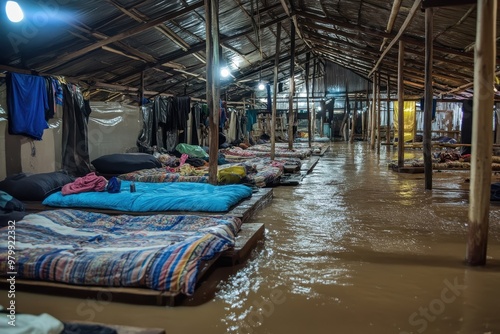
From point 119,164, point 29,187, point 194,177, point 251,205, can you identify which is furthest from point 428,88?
point 29,187

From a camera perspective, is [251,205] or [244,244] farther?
[251,205]

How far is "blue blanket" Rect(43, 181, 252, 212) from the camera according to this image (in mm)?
4613

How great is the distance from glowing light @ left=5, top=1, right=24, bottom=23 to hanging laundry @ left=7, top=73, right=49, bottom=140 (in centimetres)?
103

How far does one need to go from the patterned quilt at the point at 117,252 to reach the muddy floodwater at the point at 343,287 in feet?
0.56

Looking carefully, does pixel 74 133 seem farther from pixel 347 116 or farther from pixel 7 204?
pixel 347 116

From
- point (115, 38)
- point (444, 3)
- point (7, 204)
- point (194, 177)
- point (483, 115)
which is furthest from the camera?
point (115, 38)

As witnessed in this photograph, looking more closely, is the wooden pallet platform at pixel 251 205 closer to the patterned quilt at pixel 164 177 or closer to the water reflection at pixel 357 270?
the water reflection at pixel 357 270

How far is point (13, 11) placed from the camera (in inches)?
208

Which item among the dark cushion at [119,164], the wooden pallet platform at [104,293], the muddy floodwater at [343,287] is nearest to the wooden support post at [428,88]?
the muddy floodwater at [343,287]

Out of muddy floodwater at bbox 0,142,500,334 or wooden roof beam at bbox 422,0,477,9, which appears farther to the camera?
wooden roof beam at bbox 422,0,477,9

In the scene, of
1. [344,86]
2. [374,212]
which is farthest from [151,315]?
[344,86]

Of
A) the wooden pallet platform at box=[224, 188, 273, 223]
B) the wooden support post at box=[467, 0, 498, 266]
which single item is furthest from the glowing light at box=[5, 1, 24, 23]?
the wooden support post at box=[467, 0, 498, 266]

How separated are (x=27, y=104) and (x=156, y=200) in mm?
3224

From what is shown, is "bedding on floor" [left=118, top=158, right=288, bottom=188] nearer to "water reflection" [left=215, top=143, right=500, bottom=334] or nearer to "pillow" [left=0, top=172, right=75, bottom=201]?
"water reflection" [left=215, top=143, right=500, bottom=334]
